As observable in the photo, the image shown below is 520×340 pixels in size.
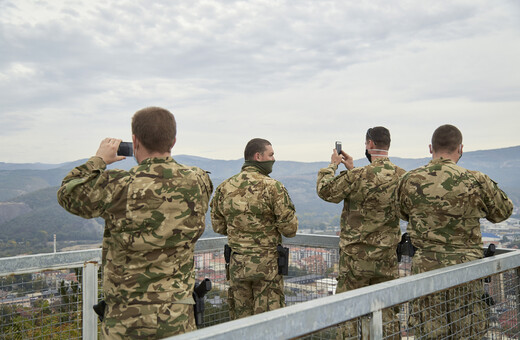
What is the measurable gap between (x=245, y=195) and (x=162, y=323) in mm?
2077

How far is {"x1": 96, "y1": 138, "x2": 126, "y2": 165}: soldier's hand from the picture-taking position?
245cm

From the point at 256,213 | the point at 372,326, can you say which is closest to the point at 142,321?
the point at 372,326

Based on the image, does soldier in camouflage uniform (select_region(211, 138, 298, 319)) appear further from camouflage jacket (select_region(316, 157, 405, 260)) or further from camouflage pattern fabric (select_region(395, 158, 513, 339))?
camouflage pattern fabric (select_region(395, 158, 513, 339))

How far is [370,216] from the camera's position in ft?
14.2

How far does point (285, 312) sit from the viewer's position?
1595 millimetres

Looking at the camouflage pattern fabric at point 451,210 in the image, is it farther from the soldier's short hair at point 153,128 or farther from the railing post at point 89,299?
the railing post at point 89,299

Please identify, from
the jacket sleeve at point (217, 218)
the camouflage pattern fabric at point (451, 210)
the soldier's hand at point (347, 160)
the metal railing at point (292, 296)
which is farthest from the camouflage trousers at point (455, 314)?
the jacket sleeve at point (217, 218)

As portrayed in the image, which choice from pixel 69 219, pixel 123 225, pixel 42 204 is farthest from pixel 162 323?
pixel 42 204

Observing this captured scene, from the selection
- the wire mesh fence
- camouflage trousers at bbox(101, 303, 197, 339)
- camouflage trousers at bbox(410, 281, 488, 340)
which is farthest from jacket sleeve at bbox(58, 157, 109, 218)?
camouflage trousers at bbox(410, 281, 488, 340)

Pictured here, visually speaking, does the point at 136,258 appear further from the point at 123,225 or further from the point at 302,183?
the point at 302,183

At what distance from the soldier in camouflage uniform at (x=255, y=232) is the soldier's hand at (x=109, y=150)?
193 centimetres

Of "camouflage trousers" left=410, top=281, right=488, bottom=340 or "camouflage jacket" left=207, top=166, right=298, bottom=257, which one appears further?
"camouflage jacket" left=207, top=166, right=298, bottom=257

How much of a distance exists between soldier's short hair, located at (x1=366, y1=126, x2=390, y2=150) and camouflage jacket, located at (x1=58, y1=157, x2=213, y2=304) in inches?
101

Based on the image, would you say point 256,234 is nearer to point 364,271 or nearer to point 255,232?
point 255,232
